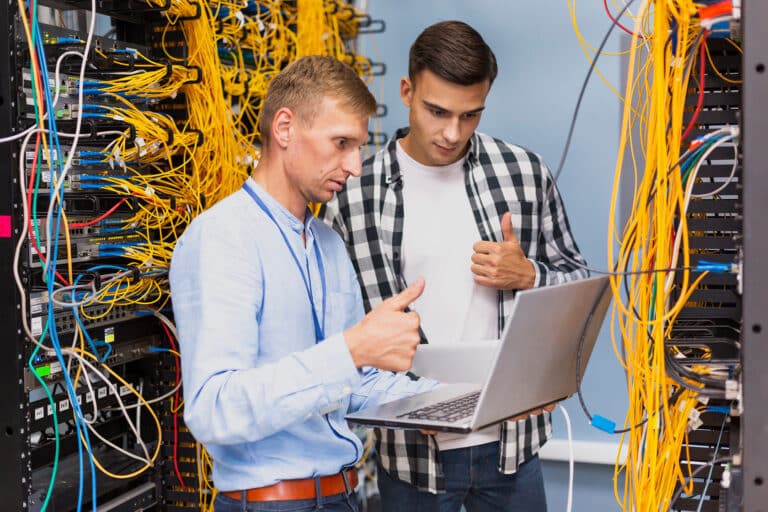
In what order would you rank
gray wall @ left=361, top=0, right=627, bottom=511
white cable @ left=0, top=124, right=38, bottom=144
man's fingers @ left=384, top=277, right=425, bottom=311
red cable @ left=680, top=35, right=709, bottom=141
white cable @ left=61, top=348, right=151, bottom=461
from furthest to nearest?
gray wall @ left=361, top=0, right=627, bottom=511
white cable @ left=61, top=348, right=151, bottom=461
white cable @ left=0, top=124, right=38, bottom=144
man's fingers @ left=384, top=277, right=425, bottom=311
red cable @ left=680, top=35, right=709, bottom=141

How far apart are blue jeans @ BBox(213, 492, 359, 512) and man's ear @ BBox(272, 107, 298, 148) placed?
0.61m

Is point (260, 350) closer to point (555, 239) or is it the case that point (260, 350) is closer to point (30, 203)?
point (30, 203)

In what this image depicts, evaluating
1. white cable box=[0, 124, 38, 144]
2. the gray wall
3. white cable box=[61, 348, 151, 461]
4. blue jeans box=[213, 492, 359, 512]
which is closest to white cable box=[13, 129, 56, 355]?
white cable box=[0, 124, 38, 144]

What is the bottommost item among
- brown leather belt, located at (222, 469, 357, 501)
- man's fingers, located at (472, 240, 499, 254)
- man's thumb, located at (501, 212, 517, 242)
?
brown leather belt, located at (222, 469, 357, 501)

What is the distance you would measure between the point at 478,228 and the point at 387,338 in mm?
796

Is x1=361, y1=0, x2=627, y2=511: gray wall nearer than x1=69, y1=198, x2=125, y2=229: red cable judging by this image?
No

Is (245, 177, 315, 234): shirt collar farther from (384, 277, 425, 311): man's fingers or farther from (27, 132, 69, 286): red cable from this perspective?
(27, 132, 69, 286): red cable

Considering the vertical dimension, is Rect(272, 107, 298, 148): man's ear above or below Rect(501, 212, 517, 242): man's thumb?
above

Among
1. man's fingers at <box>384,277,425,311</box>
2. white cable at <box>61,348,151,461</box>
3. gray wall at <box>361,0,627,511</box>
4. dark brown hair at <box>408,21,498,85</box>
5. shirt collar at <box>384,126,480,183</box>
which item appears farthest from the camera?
gray wall at <box>361,0,627,511</box>

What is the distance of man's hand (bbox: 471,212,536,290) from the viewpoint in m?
1.90

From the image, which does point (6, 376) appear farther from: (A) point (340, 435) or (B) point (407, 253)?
(B) point (407, 253)

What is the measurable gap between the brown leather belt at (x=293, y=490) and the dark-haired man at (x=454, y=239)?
495 mm

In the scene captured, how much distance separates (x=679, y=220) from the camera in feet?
4.14

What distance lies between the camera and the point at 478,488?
77.7 inches
